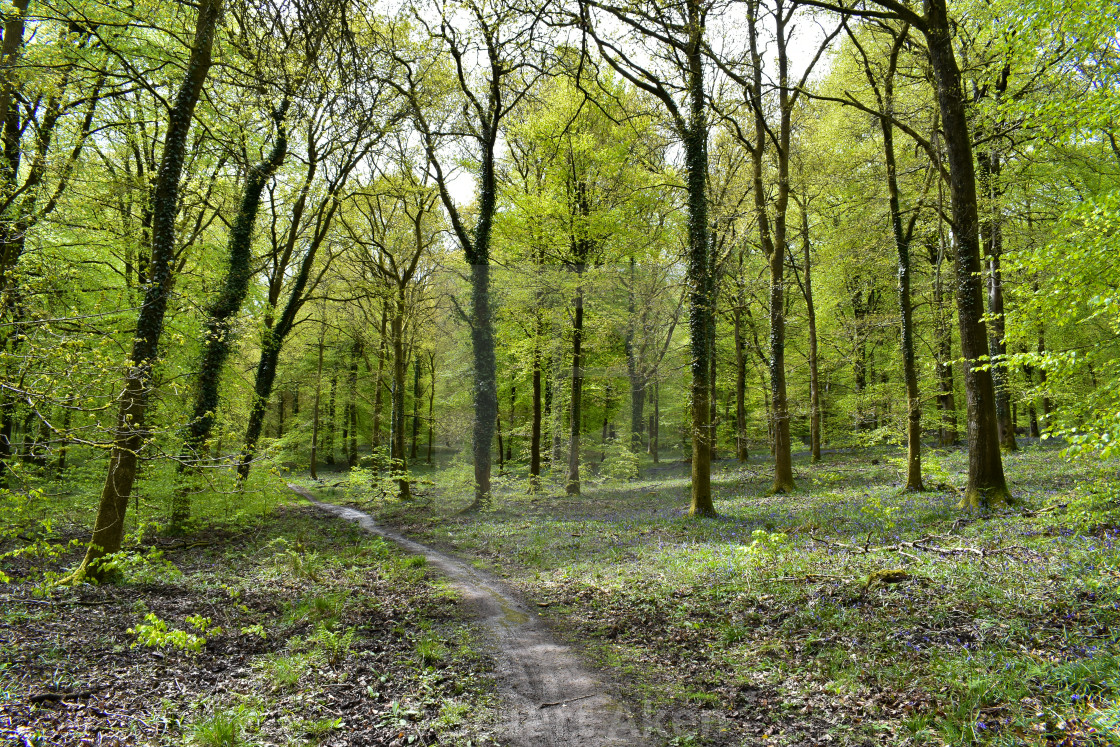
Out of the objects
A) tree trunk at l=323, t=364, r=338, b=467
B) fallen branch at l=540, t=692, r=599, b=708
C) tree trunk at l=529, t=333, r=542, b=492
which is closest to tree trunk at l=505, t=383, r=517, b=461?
tree trunk at l=529, t=333, r=542, b=492

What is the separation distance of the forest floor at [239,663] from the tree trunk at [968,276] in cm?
918

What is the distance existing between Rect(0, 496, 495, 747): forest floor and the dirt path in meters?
0.26

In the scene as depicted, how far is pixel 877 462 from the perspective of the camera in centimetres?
2047

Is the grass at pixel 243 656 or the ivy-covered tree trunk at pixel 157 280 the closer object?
the grass at pixel 243 656

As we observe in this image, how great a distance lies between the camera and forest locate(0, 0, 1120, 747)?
443cm

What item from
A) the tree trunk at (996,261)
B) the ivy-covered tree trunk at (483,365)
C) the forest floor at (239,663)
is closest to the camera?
the forest floor at (239,663)

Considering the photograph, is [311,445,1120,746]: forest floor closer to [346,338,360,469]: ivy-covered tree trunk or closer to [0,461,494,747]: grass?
[0,461,494,747]: grass

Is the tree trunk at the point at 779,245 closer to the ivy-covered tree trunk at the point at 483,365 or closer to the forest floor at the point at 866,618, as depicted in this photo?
the forest floor at the point at 866,618

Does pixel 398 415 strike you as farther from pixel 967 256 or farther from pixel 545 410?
pixel 967 256

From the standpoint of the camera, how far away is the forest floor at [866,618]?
376 cm

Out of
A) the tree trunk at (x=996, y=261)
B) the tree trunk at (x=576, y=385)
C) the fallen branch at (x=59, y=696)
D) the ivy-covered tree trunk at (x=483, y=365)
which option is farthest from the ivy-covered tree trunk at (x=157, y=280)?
the tree trunk at (x=996, y=261)

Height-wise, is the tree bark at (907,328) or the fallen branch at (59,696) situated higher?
the tree bark at (907,328)

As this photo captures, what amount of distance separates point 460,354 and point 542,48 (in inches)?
631

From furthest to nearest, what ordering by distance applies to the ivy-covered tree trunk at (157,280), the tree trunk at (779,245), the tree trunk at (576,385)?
the tree trunk at (576,385) → the tree trunk at (779,245) → the ivy-covered tree trunk at (157,280)
